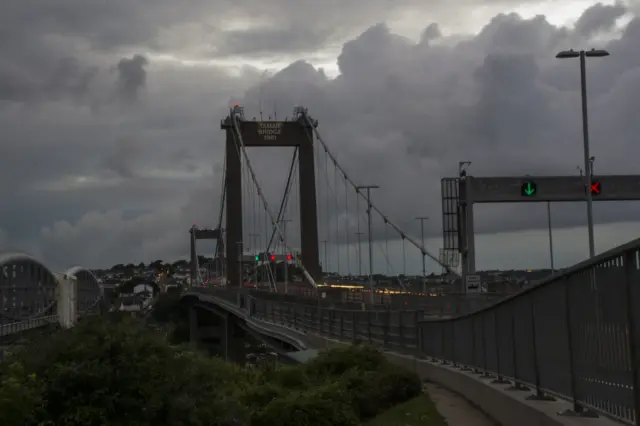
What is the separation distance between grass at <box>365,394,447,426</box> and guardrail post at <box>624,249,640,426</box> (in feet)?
18.3

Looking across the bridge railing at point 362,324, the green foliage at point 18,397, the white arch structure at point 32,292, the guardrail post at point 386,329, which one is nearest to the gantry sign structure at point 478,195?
the bridge railing at point 362,324

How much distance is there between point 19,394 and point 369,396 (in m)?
7.88

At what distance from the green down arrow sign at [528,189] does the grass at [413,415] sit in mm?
18566

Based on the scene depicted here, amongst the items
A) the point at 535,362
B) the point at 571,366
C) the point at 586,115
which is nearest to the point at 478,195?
the point at 586,115

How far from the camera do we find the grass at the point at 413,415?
12.4 m

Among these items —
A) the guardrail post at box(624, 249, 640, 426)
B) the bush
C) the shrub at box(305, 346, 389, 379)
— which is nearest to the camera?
the guardrail post at box(624, 249, 640, 426)

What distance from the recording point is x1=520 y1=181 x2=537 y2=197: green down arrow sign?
3219 centimetres

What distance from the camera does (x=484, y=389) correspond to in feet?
40.0

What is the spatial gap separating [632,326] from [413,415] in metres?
7.18

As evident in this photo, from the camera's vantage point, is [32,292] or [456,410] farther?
[32,292]

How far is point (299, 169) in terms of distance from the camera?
272ft

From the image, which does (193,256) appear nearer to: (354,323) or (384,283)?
(384,283)

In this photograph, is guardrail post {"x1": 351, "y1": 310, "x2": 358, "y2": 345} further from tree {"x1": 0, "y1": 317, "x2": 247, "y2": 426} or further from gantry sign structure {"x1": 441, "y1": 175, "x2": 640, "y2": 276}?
tree {"x1": 0, "y1": 317, "x2": 247, "y2": 426}

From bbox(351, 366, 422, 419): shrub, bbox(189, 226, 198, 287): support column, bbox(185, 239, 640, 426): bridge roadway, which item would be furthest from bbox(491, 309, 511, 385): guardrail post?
bbox(189, 226, 198, 287): support column
